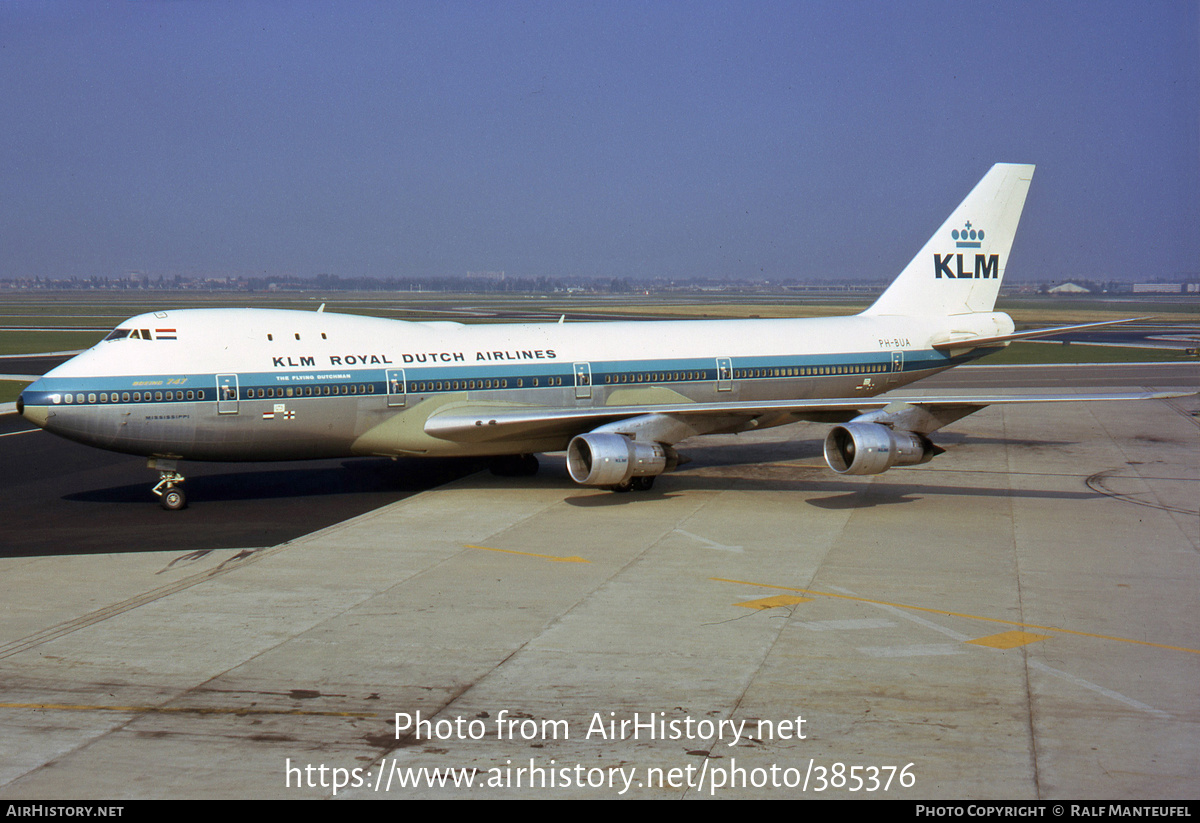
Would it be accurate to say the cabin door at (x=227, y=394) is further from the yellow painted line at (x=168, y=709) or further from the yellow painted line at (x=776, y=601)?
the yellow painted line at (x=776, y=601)

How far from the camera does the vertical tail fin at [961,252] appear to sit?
3111 cm

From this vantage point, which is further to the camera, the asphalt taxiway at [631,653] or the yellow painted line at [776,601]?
the yellow painted line at [776,601]

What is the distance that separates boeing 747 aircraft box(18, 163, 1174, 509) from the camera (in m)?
22.2

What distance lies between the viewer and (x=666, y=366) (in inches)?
1061

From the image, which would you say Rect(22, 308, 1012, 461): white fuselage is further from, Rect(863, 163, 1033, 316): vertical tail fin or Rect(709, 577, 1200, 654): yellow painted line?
Rect(709, 577, 1200, 654): yellow painted line

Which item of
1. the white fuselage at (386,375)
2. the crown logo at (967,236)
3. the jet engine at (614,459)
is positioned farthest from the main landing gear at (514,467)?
the crown logo at (967,236)

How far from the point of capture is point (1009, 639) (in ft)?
46.5

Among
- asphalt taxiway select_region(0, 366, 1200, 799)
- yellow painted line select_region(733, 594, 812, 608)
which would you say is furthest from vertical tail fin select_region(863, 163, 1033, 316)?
yellow painted line select_region(733, 594, 812, 608)

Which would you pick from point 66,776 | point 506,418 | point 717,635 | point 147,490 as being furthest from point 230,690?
point 147,490

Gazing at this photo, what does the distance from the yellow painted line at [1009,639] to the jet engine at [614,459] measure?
991cm

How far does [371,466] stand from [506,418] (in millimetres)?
7191

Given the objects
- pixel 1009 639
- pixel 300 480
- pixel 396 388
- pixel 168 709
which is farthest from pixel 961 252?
pixel 168 709

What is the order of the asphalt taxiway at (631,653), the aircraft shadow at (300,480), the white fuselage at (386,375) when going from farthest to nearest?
the aircraft shadow at (300,480) < the white fuselage at (386,375) < the asphalt taxiway at (631,653)

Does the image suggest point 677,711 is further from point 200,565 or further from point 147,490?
point 147,490
